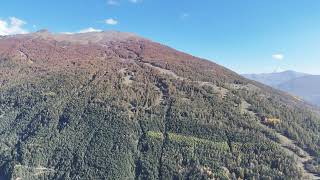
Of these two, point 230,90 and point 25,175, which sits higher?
point 230,90

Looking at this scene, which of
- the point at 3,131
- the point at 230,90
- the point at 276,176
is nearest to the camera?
the point at 276,176

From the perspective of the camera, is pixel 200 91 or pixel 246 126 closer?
pixel 246 126

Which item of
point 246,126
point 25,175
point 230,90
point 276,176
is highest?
point 230,90

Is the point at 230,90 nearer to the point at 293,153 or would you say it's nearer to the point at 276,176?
the point at 293,153

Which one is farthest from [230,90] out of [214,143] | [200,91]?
[214,143]

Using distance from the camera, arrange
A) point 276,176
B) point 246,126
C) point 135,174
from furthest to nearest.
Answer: point 246,126 → point 135,174 → point 276,176

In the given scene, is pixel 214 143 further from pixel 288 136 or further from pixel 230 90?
pixel 230 90
